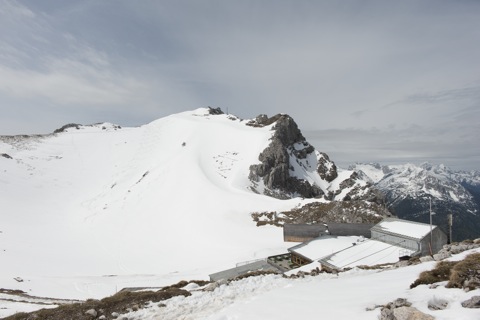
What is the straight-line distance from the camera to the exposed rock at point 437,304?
7.99 meters

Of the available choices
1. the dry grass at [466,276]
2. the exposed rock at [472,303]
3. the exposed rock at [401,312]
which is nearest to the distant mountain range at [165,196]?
the exposed rock at [401,312]

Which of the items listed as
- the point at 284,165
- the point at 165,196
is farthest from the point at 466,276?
the point at 284,165

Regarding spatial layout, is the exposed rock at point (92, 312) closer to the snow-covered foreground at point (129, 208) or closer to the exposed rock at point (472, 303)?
the exposed rock at point (472, 303)

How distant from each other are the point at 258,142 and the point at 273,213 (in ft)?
143

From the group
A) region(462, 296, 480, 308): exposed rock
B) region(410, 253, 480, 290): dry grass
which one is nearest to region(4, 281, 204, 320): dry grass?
region(410, 253, 480, 290): dry grass

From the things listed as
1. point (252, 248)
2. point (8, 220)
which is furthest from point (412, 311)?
point (8, 220)

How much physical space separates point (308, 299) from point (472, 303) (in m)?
6.16

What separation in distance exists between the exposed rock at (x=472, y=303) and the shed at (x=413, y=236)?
1070 inches

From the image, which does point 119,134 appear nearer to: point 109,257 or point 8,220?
point 8,220

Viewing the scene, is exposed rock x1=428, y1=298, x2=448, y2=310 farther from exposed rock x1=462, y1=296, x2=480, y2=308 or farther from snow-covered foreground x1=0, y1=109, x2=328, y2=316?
snow-covered foreground x1=0, y1=109, x2=328, y2=316

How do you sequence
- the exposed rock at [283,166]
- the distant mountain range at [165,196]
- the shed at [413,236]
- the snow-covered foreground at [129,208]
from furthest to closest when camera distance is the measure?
the exposed rock at [283,166]
the distant mountain range at [165,196]
the snow-covered foreground at [129,208]
the shed at [413,236]

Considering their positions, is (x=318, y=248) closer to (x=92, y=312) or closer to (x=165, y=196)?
(x=92, y=312)

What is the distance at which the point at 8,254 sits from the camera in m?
43.9

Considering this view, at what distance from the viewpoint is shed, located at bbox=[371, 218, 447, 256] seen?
106ft
